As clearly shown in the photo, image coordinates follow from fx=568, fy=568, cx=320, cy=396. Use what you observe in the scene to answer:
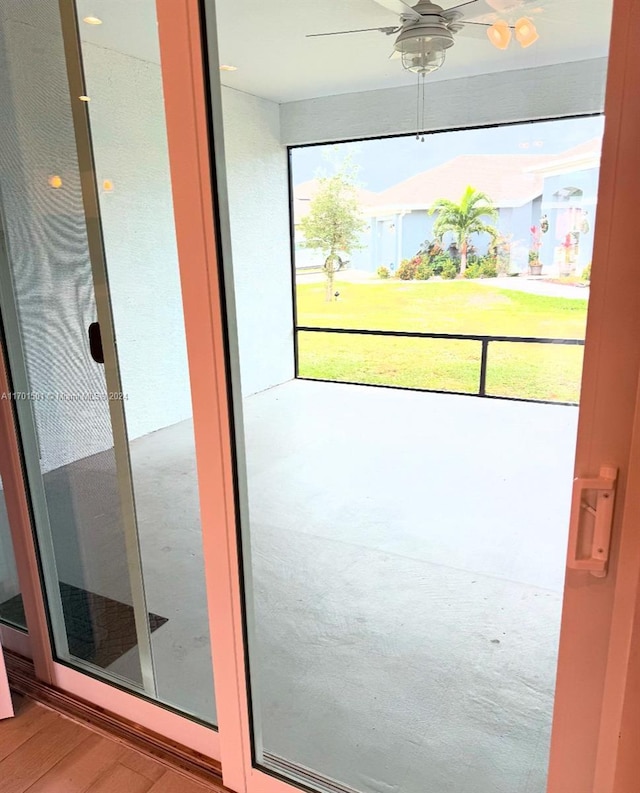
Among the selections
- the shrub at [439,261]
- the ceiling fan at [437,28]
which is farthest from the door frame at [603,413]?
the ceiling fan at [437,28]

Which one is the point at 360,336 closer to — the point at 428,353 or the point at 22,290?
the point at 428,353

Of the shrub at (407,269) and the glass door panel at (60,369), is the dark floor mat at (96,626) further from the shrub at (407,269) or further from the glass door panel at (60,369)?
the shrub at (407,269)

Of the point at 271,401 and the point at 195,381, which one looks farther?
the point at 271,401

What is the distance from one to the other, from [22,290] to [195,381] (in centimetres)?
72

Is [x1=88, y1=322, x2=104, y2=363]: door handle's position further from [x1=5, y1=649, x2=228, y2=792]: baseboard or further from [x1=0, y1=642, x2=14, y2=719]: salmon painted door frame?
[x1=5, y1=649, x2=228, y2=792]: baseboard

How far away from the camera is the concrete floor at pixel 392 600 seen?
1712 mm

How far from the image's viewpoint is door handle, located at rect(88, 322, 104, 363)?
155cm

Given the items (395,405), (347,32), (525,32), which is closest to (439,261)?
(347,32)

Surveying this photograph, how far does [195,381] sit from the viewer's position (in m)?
1.31

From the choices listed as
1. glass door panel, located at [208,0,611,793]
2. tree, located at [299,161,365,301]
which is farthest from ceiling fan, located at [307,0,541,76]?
tree, located at [299,161,365,301]

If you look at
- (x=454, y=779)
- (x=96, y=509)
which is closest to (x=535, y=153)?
(x=96, y=509)

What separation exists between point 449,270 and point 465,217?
0.58 meters

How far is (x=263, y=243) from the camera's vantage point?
6004mm

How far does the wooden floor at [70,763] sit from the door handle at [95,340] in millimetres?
1177
